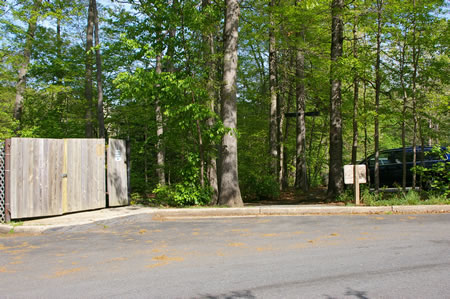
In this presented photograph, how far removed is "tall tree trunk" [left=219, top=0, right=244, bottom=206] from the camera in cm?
1131

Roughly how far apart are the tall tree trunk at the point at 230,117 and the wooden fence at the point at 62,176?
3.37 metres

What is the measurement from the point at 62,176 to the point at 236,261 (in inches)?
259

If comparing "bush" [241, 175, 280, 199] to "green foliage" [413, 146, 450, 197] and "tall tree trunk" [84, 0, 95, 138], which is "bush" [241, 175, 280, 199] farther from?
"tall tree trunk" [84, 0, 95, 138]

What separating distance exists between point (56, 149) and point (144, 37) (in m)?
4.62

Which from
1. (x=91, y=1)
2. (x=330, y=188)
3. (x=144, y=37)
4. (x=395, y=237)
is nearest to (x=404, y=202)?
(x=330, y=188)

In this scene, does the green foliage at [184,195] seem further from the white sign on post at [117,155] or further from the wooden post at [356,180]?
the wooden post at [356,180]

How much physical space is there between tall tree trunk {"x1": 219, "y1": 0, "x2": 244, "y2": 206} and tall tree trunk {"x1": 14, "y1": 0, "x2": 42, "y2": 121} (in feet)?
39.9

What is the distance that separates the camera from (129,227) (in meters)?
8.45

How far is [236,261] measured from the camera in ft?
17.1

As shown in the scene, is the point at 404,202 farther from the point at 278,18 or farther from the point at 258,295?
the point at 278,18

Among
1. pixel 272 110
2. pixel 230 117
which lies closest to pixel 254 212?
pixel 230 117

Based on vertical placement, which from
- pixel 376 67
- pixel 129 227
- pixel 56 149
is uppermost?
pixel 376 67

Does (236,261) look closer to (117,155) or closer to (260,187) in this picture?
(117,155)

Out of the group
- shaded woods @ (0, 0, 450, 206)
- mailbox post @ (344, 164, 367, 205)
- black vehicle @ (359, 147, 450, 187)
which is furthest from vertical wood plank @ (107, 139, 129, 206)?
black vehicle @ (359, 147, 450, 187)
